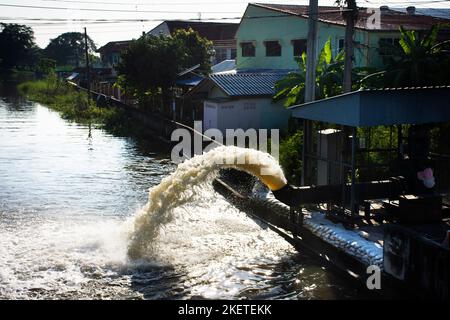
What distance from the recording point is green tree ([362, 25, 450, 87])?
21.7 meters

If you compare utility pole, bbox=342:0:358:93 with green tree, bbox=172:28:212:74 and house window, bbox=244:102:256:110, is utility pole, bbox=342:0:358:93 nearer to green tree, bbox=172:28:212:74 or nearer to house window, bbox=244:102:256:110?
house window, bbox=244:102:256:110

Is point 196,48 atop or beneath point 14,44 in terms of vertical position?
beneath

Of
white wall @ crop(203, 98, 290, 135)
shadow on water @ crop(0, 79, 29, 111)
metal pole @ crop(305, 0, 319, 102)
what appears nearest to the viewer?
metal pole @ crop(305, 0, 319, 102)

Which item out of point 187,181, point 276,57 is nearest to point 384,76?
point 187,181

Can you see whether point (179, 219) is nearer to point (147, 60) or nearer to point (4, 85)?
point (147, 60)

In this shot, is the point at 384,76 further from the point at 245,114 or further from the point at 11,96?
the point at 11,96

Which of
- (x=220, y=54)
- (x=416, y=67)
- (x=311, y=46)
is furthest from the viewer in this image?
(x=220, y=54)

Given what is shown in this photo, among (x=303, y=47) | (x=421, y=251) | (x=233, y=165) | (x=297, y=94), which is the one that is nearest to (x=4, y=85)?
(x=303, y=47)

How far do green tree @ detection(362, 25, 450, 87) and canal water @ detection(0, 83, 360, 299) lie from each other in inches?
347

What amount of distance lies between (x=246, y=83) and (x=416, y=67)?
12.0 m

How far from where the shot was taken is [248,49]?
135 feet

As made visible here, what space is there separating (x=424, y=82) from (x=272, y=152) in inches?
275

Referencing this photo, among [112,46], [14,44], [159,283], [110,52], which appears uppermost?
[14,44]

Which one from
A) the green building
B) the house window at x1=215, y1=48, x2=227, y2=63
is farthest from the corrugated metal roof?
the house window at x1=215, y1=48, x2=227, y2=63
